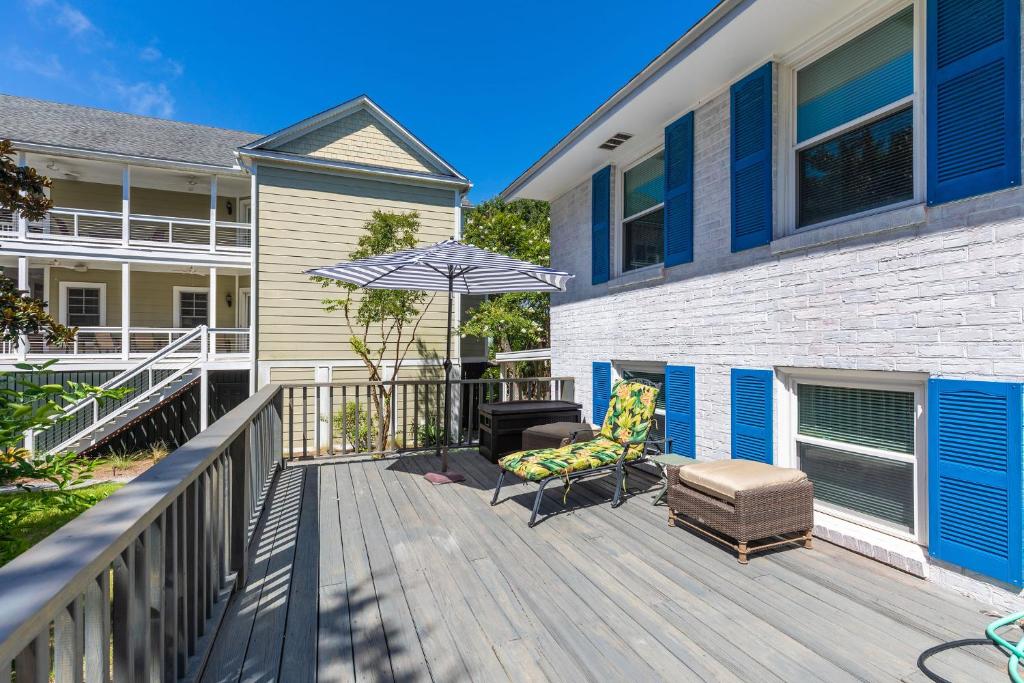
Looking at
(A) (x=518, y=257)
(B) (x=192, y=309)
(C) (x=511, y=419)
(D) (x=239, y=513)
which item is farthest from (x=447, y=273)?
(B) (x=192, y=309)

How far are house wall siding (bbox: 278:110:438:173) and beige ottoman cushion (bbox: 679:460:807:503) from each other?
29.8 feet

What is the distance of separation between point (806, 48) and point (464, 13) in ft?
37.6

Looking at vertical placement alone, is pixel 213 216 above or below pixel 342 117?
below

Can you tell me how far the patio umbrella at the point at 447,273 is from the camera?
452 cm

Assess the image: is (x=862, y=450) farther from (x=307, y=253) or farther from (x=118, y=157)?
(x=118, y=157)

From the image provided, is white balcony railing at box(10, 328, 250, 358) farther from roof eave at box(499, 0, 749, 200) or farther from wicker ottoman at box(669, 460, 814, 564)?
wicker ottoman at box(669, 460, 814, 564)

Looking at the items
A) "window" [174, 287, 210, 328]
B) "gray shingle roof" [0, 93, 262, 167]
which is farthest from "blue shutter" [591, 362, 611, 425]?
"window" [174, 287, 210, 328]

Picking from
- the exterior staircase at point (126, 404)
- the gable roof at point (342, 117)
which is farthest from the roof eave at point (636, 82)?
the exterior staircase at point (126, 404)

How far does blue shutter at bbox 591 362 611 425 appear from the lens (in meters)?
5.94

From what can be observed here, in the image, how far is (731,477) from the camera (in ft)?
10.3

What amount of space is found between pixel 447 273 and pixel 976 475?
4392 millimetres

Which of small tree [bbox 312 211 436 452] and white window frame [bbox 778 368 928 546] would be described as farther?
small tree [bbox 312 211 436 452]

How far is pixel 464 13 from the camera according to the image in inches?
496

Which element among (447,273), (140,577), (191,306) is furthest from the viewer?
(191,306)
